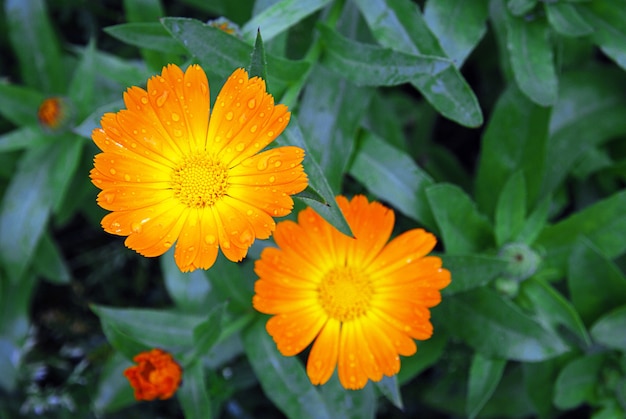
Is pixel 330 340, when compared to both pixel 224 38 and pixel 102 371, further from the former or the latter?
pixel 102 371

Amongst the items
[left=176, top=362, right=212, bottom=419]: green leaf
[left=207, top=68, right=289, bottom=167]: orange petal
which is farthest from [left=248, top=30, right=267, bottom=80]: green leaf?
[left=176, top=362, right=212, bottom=419]: green leaf

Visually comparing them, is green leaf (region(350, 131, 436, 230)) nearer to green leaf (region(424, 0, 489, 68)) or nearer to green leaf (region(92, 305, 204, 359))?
green leaf (region(424, 0, 489, 68))

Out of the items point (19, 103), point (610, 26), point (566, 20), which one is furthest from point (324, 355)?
point (19, 103)

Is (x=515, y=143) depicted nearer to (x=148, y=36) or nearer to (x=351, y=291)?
(x=351, y=291)

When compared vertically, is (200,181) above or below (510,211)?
above

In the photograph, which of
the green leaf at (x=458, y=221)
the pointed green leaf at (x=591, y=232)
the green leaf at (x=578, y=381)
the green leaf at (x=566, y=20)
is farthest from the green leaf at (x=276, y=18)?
the green leaf at (x=578, y=381)

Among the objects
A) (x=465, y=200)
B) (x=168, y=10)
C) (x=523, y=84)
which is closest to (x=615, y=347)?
(x=465, y=200)
